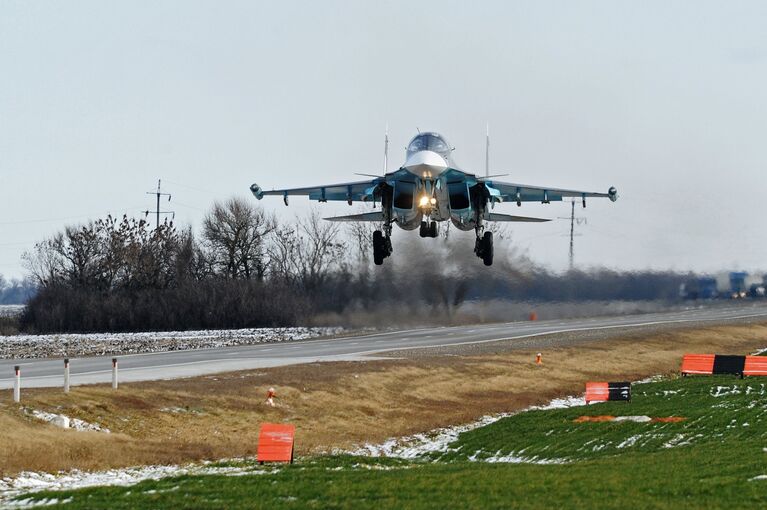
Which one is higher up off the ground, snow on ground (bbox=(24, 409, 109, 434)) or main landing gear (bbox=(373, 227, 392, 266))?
main landing gear (bbox=(373, 227, 392, 266))

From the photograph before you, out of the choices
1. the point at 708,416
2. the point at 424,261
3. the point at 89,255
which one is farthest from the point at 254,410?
the point at 89,255

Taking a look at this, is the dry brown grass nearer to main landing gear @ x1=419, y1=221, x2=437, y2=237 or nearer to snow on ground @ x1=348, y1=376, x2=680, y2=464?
snow on ground @ x1=348, y1=376, x2=680, y2=464

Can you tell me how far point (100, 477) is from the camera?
1850 centimetres

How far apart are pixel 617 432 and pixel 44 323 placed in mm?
53327

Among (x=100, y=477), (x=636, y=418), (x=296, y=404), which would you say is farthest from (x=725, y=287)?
(x=100, y=477)

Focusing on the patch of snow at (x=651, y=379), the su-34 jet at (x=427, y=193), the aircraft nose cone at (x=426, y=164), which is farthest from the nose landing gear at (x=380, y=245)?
the patch of snow at (x=651, y=379)

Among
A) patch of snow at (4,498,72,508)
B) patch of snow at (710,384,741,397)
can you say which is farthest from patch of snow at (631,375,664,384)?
patch of snow at (4,498,72,508)

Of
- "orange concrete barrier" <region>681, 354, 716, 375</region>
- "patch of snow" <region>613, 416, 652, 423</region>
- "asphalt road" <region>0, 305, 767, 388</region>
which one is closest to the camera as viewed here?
"patch of snow" <region>613, 416, 652, 423</region>

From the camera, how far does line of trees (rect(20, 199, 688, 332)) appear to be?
55.4 meters

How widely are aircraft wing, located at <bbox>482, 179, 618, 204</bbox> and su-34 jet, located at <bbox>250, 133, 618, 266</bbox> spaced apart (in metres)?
0.04

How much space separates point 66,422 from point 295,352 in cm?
2197

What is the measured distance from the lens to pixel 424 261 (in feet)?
177

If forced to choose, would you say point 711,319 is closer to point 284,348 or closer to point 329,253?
point 329,253

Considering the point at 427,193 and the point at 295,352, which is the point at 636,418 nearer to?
the point at 427,193
